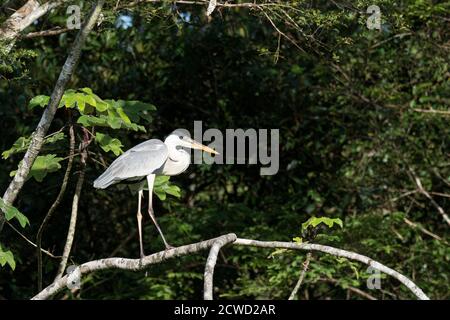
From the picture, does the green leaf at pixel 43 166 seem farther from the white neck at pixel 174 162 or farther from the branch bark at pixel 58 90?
the white neck at pixel 174 162

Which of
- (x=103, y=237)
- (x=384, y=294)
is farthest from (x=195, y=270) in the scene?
(x=384, y=294)

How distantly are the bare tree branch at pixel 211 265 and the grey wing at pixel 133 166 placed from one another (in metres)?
1.36

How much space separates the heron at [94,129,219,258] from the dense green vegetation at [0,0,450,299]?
1998 millimetres

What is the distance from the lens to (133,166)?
17.5 ft

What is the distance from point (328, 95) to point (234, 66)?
92cm

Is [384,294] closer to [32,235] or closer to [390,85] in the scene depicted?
[390,85]

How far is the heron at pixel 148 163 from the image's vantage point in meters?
5.33

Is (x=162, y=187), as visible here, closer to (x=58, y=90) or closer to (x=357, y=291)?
(x=58, y=90)

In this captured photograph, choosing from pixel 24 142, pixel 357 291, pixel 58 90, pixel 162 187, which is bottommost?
pixel 357 291

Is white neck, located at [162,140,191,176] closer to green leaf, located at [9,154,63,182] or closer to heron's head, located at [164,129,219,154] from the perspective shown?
heron's head, located at [164,129,219,154]

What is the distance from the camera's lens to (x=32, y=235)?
8148 mm

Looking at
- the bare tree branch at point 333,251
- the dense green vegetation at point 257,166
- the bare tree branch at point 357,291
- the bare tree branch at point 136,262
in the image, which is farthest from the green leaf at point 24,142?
the bare tree branch at point 357,291

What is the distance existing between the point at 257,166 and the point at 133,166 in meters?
3.52

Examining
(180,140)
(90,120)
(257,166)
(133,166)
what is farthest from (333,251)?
(257,166)
